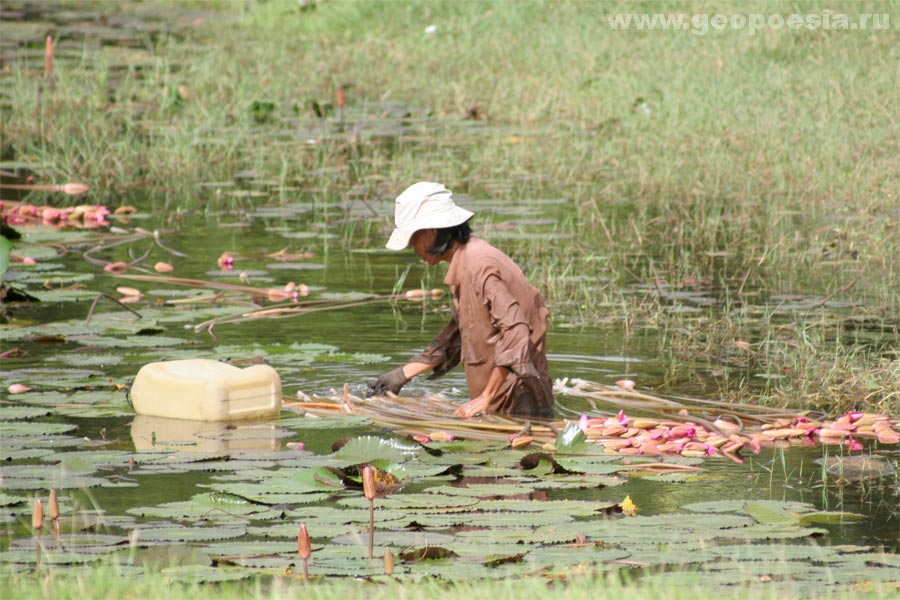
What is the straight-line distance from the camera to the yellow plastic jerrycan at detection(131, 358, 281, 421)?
20.1 feet

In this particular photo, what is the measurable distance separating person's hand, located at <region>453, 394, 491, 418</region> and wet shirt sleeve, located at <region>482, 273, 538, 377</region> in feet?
0.62

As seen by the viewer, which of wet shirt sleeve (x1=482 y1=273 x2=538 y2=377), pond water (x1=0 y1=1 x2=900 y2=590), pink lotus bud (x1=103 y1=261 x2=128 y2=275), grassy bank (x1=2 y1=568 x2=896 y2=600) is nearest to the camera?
grassy bank (x1=2 y1=568 x2=896 y2=600)

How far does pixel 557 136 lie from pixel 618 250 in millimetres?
3567

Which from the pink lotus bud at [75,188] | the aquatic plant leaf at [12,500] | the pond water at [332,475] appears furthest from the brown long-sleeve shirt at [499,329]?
the pink lotus bud at [75,188]

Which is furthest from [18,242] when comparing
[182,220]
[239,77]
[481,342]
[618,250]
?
[239,77]

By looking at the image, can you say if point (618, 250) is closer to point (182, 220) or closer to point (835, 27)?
point (182, 220)

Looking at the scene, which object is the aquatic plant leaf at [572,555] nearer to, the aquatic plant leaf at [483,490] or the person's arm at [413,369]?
the aquatic plant leaf at [483,490]

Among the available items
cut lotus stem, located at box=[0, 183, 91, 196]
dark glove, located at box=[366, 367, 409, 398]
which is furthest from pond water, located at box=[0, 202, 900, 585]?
cut lotus stem, located at box=[0, 183, 91, 196]

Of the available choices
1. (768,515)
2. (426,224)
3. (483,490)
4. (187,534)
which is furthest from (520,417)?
(187,534)

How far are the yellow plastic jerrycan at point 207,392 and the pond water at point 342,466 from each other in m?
0.09

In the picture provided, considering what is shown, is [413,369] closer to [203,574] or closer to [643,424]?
[643,424]

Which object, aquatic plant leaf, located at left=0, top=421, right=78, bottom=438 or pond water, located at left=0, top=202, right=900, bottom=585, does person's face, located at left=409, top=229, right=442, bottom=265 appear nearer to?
pond water, located at left=0, top=202, right=900, bottom=585

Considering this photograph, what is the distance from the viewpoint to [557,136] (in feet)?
42.5

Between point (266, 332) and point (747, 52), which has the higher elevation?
point (747, 52)
